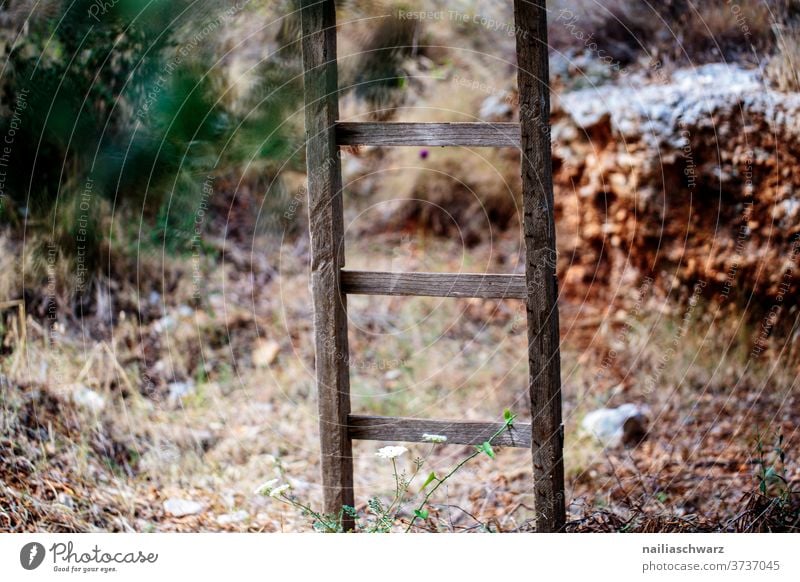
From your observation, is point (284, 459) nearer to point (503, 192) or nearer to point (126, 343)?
point (126, 343)

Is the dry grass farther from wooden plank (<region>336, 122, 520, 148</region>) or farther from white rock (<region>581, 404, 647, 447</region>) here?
wooden plank (<region>336, 122, 520, 148</region>)

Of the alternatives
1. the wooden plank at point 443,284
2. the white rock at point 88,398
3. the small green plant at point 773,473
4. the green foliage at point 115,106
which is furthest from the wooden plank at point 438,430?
the white rock at point 88,398

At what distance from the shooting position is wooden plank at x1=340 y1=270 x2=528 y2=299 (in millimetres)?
2569

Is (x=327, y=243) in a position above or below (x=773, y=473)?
above

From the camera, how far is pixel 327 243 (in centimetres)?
271

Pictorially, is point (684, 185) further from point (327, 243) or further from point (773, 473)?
point (327, 243)

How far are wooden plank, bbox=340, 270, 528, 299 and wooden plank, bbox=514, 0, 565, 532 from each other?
59mm

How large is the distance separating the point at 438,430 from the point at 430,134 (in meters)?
0.86

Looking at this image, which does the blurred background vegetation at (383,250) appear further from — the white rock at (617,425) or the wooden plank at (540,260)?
the wooden plank at (540,260)

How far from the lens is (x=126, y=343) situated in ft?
14.5

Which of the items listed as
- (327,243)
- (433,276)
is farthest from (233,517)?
(433,276)

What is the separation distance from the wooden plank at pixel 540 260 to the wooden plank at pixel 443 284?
0.06m

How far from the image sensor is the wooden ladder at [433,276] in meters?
2.51
